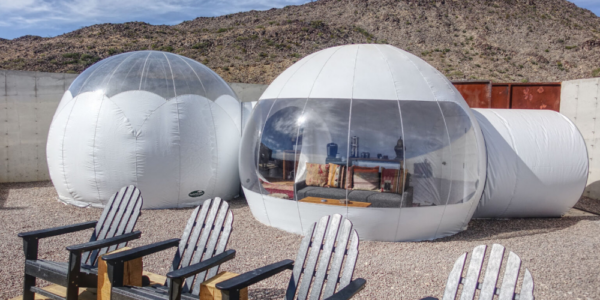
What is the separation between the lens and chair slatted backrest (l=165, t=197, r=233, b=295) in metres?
3.59

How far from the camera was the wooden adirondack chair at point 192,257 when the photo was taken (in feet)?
10.6

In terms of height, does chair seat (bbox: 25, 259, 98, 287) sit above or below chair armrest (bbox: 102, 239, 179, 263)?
below

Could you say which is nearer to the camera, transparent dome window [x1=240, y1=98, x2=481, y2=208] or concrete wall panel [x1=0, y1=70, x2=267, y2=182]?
transparent dome window [x1=240, y1=98, x2=481, y2=208]

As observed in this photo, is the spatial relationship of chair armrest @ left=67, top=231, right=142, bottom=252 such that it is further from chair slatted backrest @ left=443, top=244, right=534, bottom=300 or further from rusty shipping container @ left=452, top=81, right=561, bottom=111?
rusty shipping container @ left=452, top=81, right=561, bottom=111

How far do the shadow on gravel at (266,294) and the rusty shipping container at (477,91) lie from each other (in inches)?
381

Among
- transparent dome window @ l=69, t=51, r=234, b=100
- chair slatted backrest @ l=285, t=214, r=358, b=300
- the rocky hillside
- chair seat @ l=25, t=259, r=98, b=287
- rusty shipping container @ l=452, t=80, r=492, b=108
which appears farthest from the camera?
the rocky hillside

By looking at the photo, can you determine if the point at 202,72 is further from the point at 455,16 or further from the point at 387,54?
the point at 455,16

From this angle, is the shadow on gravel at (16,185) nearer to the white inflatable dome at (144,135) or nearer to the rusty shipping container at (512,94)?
the white inflatable dome at (144,135)

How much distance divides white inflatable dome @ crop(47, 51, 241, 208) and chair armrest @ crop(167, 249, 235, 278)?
4451mm

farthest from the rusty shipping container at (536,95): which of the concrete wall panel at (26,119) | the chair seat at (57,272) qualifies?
the concrete wall panel at (26,119)

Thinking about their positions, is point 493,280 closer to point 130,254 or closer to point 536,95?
point 130,254

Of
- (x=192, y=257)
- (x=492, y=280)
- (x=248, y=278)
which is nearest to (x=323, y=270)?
(x=248, y=278)

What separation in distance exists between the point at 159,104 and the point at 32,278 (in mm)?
4239

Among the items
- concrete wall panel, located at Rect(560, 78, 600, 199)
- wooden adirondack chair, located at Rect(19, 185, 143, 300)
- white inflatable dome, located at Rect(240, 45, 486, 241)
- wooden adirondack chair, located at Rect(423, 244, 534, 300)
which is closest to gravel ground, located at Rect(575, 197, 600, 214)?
concrete wall panel, located at Rect(560, 78, 600, 199)
